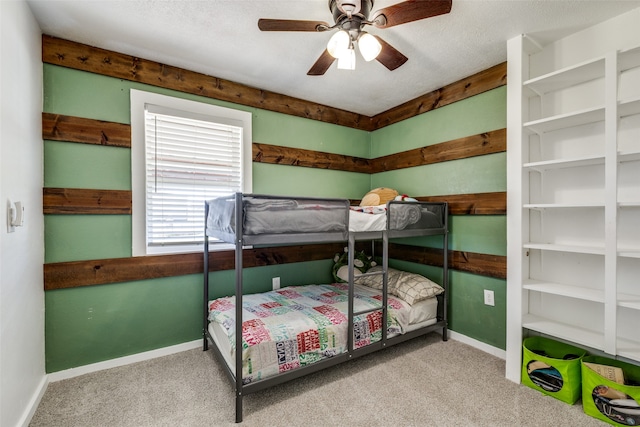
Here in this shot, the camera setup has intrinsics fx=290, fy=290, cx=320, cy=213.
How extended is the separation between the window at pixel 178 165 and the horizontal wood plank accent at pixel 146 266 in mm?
85

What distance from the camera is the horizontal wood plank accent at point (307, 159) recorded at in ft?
9.53

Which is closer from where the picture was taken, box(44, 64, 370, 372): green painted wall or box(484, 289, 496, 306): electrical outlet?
box(44, 64, 370, 372): green painted wall

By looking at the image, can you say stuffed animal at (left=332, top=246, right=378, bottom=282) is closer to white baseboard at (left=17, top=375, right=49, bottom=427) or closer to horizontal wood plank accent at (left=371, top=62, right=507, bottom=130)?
horizontal wood plank accent at (left=371, top=62, right=507, bottom=130)

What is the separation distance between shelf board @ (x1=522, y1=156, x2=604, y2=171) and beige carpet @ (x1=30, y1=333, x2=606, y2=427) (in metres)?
1.49

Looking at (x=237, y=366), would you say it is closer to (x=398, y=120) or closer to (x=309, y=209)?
(x=309, y=209)

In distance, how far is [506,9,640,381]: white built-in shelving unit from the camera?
1.66 metres

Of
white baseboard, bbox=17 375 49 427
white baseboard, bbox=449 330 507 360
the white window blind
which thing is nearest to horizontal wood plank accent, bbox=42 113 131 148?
the white window blind

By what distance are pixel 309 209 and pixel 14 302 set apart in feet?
5.37

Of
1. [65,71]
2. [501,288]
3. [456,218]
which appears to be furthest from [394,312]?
[65,71]

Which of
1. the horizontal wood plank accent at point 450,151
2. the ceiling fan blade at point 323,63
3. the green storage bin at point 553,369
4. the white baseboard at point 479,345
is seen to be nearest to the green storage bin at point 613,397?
the green storage bin at point 553,369

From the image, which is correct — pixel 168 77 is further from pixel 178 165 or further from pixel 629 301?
pixel 629 301

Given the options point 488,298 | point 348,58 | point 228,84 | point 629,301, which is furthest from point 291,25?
point 488,298

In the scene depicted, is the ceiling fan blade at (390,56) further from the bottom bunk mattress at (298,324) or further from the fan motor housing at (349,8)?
the bottom bunk mattress at (298,324)

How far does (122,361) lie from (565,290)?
3.20 m
